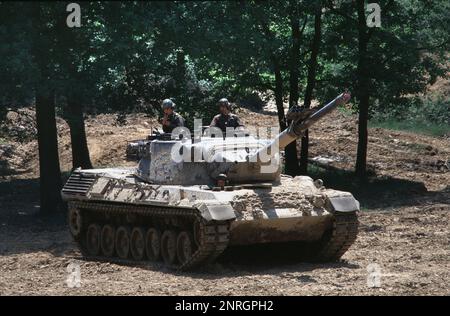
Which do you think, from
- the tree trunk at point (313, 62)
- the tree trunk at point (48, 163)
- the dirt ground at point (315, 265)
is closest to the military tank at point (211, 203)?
the dirt ground at point (315, 265)

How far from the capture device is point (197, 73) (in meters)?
25.9

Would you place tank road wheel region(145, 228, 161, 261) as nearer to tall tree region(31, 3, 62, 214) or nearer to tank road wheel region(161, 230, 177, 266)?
tank road wheel region(161, 230, 177, 266)

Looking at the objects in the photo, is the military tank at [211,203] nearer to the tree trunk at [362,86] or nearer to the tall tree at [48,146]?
the tall tree at [48,146]

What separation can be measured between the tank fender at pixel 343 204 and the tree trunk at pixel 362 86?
10.9m

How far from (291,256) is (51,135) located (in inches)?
322

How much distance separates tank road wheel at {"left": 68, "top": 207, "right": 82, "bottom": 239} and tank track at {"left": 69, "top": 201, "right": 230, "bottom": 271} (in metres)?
0.30

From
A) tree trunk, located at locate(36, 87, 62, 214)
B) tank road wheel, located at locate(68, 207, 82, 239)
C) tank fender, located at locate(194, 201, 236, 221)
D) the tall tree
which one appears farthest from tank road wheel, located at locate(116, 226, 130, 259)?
tree trunk, located at locate(36, 87, 62, 214)

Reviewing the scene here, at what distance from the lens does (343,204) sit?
16297 millimetres

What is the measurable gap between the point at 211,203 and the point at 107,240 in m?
3.69

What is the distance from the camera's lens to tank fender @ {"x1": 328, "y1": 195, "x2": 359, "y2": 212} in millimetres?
16203

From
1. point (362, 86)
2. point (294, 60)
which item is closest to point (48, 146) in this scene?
point (294, 60)


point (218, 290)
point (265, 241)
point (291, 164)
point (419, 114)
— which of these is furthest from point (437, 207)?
point (419, 114)

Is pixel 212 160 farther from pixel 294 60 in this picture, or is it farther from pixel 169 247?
pixel 294 60

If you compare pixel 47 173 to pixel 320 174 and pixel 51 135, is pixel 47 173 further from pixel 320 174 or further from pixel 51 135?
pixel 320 174
